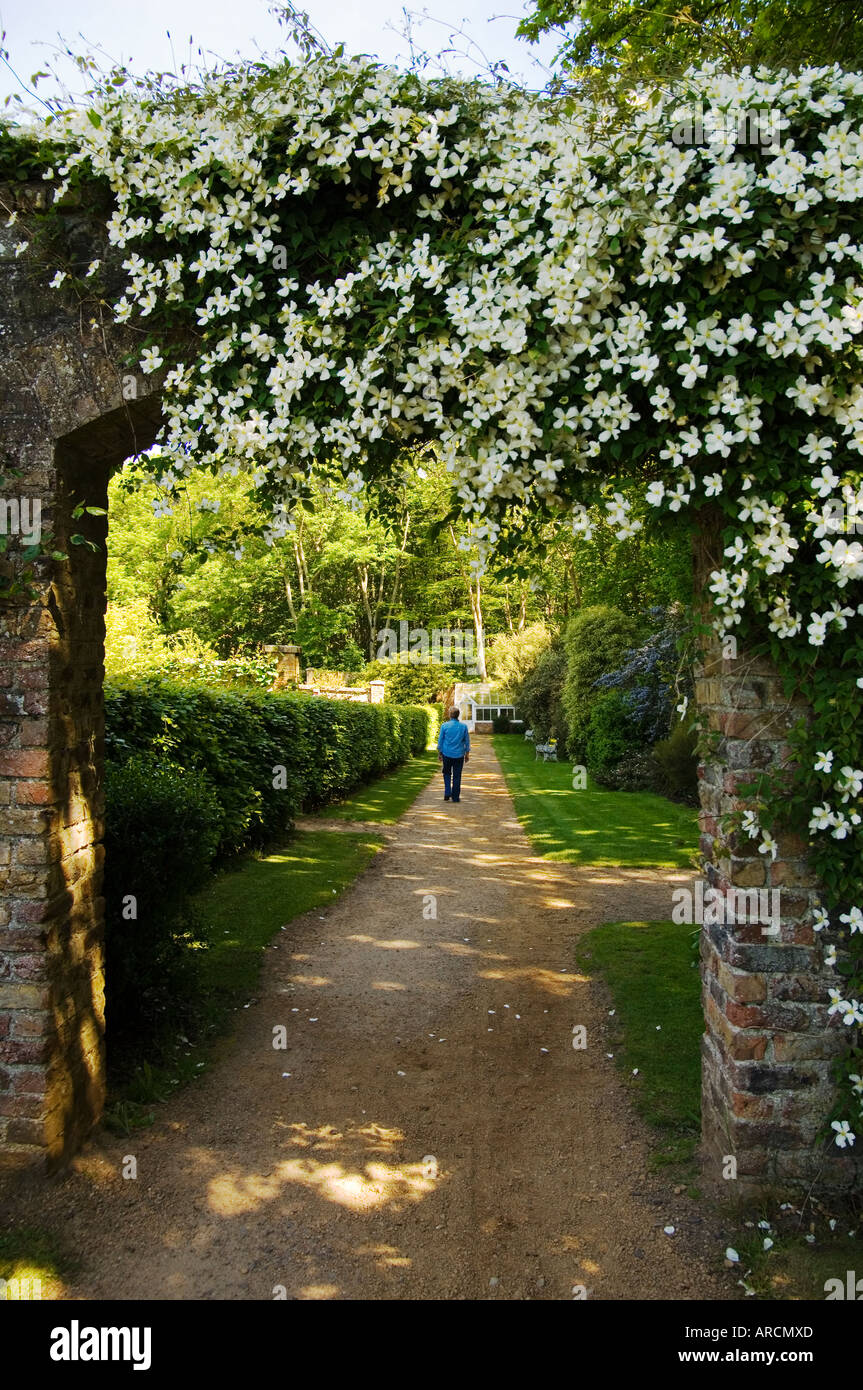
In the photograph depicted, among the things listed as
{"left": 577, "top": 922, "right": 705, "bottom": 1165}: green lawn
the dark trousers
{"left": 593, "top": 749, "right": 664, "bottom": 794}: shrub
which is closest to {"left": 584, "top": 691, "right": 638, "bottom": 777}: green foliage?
{"left": 593, "top": 749, "right": 664, "bottom": 794}: shrub

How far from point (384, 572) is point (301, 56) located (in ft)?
111

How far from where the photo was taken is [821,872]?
126 inches

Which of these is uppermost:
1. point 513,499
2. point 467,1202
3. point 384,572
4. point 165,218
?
point 384,572

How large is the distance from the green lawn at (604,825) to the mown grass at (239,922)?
2571 millimetres

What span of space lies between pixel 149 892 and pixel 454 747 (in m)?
10.1

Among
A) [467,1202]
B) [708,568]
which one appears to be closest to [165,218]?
[708,568]

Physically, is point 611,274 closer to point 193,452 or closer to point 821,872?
point 193,452

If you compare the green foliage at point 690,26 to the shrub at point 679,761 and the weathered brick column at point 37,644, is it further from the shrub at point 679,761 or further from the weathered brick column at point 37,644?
the shrub at point 679,761

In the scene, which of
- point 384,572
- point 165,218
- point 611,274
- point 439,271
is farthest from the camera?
point 384,572

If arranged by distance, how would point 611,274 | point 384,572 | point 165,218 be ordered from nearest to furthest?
point 611,274
point 165,218
point 384,572

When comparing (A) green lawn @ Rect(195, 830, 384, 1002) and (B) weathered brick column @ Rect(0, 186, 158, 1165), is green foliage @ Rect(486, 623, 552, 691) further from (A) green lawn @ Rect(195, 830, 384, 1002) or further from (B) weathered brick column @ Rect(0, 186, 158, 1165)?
(B) weathered brick column @ Rect(0, 186, 158, 1165)

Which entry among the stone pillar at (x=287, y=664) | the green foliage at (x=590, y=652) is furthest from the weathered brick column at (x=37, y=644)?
the green foliage at (x=590, y=652)

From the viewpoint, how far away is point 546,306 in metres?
3.10

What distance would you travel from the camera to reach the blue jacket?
1467 cm
